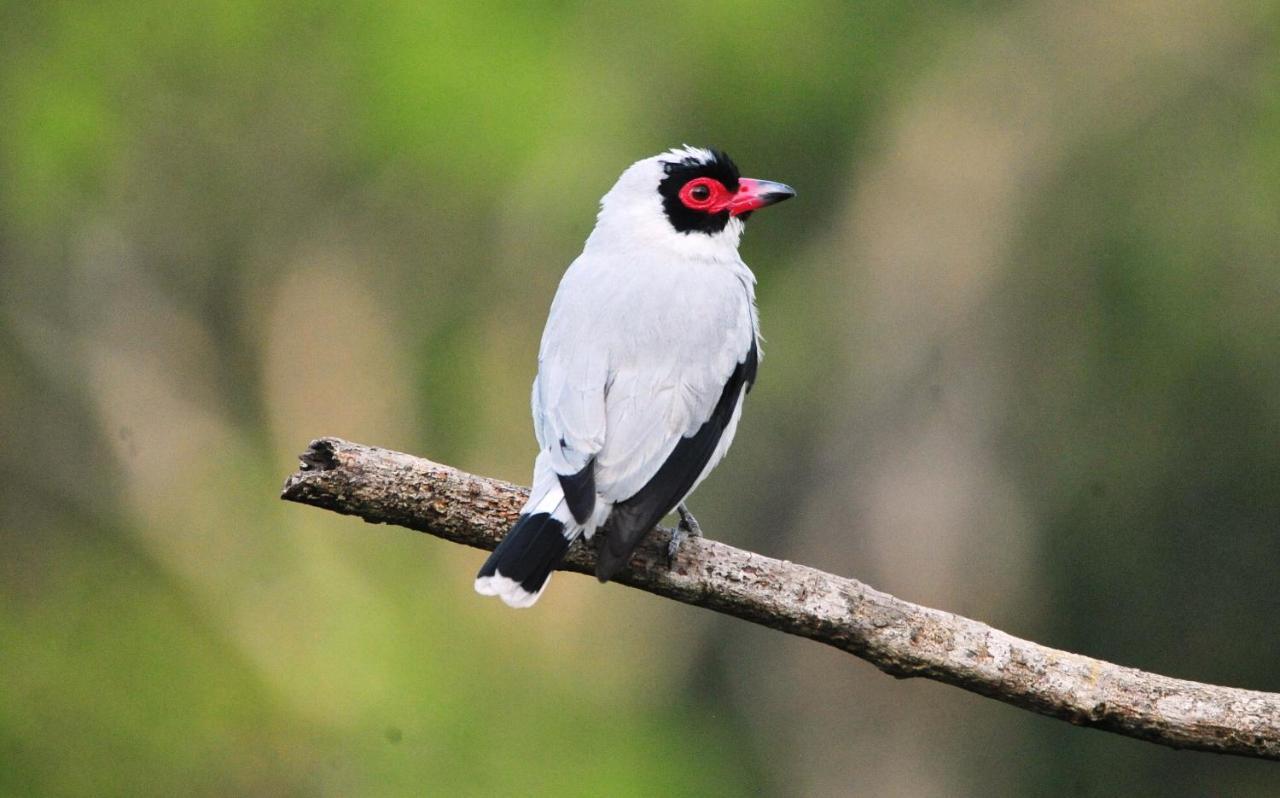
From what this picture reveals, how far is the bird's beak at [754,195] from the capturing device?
18.9 ft

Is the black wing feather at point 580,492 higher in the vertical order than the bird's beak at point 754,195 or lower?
lower

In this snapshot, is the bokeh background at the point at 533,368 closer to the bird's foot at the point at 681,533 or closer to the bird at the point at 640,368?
the bird at the point at 640,368

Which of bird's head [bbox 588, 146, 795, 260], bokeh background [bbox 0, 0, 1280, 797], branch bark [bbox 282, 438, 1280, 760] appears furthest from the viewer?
bokeh background [bbox 0, 0, 1280, 797]

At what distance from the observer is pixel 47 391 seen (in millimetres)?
11133

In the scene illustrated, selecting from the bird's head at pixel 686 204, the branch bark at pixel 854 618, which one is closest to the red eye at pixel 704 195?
the bird's head at pixel 686 204

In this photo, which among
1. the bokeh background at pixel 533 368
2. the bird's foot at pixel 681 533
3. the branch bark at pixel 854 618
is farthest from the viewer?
the bokeh background at pixel 533 368

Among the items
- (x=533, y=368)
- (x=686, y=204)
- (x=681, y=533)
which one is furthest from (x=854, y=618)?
(x=533, y=368)

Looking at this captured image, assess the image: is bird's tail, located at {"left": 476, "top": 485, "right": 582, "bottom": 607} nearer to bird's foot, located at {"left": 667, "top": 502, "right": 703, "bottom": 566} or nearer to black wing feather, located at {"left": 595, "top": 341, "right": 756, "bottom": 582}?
black wing feather, located at {"left": 595, "top": 341, "right": 756, "bottom": 582}

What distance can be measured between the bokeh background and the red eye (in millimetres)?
4996

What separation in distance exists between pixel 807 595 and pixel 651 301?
3.97 feet

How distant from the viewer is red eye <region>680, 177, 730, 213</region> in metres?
5.71

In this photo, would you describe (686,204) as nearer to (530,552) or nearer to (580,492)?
(580,492)

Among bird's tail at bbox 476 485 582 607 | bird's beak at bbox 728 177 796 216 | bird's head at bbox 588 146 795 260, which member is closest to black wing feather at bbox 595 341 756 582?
bird's tail at bbox 476 485 582 607

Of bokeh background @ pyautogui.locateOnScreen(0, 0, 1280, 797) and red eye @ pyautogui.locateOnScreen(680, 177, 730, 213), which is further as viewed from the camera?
bokeh background @ pyautogui.locateOnScreen(0, 0, 1280, 797)
